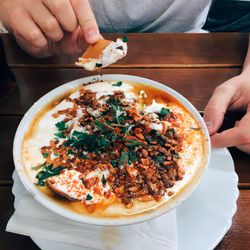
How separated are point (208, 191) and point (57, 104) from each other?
52 cm

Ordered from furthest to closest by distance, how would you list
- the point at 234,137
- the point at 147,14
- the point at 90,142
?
1. the point at 147,14
2. the point at 234,137
3. the point at 90,142

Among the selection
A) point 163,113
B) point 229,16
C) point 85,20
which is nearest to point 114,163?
point 163,113

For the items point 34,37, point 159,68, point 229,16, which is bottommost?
point 229,16

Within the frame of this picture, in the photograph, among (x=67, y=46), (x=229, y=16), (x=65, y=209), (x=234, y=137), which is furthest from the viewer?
(x=229, y=16)

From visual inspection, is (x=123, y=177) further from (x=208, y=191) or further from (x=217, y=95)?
(x=217, y=95)

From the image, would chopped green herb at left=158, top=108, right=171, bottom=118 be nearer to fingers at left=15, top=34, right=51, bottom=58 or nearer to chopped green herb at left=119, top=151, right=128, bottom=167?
chopped green herb at left=119, top=151, right=128, bottom=167

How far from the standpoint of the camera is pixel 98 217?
2.54 ft

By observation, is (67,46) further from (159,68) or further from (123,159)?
(123,159)

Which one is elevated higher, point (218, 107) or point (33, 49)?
point (33, 49)

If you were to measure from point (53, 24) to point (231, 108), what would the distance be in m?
0.67

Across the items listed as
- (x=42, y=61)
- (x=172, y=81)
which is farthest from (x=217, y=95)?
(x=42, y=61)

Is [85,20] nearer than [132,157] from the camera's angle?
No

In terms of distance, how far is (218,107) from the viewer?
1110 millimetres

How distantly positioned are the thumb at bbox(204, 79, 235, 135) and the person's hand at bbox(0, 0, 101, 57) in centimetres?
43
